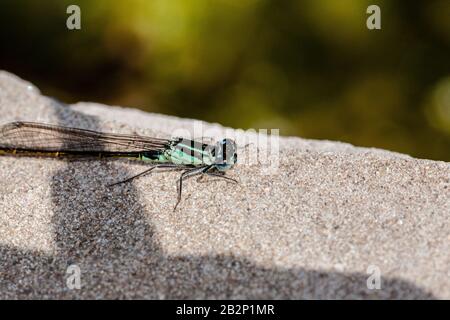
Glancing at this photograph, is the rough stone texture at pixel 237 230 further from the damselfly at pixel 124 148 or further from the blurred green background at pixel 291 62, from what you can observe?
the blurred green background at pixel 291 62

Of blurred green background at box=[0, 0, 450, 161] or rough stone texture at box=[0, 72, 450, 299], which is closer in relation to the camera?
rough stone texture at box=[0, 72, 450, 299]

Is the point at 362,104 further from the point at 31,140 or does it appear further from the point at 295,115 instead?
the point at 31,140

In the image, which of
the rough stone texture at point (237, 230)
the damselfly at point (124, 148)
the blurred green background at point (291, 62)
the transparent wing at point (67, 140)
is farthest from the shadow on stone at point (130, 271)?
the blurred green background at point (291, 62)

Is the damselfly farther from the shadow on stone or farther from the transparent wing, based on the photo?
the shadow on stone

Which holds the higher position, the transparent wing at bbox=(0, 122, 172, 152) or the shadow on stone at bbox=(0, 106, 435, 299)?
the transparent wing at bbox=(0, 122, 172, 152)

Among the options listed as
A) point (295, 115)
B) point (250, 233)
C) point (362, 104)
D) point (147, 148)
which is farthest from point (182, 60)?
point (250, 233)

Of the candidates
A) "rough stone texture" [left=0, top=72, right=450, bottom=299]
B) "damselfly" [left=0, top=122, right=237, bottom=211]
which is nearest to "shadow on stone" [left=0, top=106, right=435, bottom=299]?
"rough stone texture" [left=0, top=72, right=450, bottom=299]
